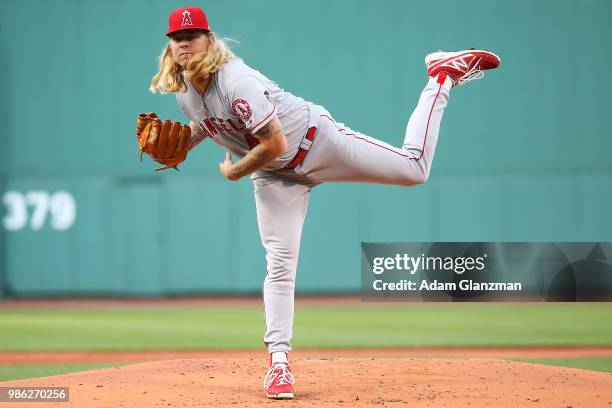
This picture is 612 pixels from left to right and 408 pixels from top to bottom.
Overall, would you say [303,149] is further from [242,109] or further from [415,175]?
[415,175]

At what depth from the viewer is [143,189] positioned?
9.47 metres

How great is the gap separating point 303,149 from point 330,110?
6705mm

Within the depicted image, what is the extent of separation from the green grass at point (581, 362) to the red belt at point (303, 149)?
2554 mm

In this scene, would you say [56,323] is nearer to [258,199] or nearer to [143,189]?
[143,189]

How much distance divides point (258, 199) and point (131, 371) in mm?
1178

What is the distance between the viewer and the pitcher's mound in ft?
10.5

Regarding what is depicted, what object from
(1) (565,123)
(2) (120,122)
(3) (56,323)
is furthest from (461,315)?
Result: (2) (120,122)

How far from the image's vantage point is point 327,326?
7.21 metres

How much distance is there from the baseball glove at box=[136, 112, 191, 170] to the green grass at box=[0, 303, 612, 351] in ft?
9.71

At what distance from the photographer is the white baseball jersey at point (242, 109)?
2.94 metres

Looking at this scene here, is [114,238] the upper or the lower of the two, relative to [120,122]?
lower

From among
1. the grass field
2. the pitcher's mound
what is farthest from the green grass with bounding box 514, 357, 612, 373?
the pitcher's mound

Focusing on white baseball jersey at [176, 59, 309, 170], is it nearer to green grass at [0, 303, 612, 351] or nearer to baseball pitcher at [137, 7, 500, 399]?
baseball pitcher at [137, 7, 500, 399]

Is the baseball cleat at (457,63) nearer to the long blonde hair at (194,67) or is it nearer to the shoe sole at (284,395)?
the long blonde hair at (194,67)
